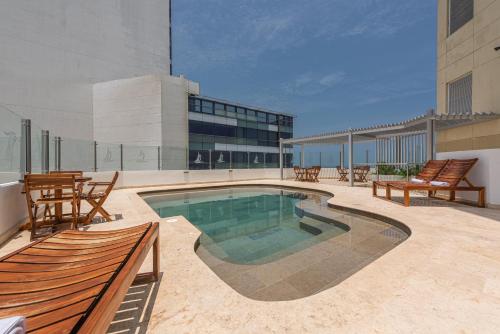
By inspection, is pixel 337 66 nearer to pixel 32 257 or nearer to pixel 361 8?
pixel 361 8

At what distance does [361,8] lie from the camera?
46.7 metres

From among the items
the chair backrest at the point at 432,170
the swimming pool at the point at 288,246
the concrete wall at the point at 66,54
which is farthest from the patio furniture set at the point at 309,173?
the concrete wall at the point at 66,54

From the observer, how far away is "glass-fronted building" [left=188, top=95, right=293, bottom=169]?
15857mm

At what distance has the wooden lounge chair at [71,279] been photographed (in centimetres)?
94

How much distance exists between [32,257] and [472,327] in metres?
2.93

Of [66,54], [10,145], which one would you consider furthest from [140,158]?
[66,54]

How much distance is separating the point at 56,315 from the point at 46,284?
1.37ft

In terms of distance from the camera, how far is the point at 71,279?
1.29 meters

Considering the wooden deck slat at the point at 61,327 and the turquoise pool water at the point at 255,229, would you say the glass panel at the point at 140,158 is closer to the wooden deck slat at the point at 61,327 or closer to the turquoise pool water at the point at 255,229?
the turquoise pool water at the point at 255,229

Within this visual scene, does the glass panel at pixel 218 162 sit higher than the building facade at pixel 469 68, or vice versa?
the building facade at pixel 469 68

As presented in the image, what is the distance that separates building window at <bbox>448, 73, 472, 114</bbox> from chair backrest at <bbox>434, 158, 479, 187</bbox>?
2.82 meters

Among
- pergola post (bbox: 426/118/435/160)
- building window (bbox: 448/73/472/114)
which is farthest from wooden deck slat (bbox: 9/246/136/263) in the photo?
building window (bbox: 448/73/472/114)

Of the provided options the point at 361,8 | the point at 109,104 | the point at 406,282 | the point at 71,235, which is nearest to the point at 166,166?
the point at 109,104

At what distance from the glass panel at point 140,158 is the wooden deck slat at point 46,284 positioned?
38.3 feet
